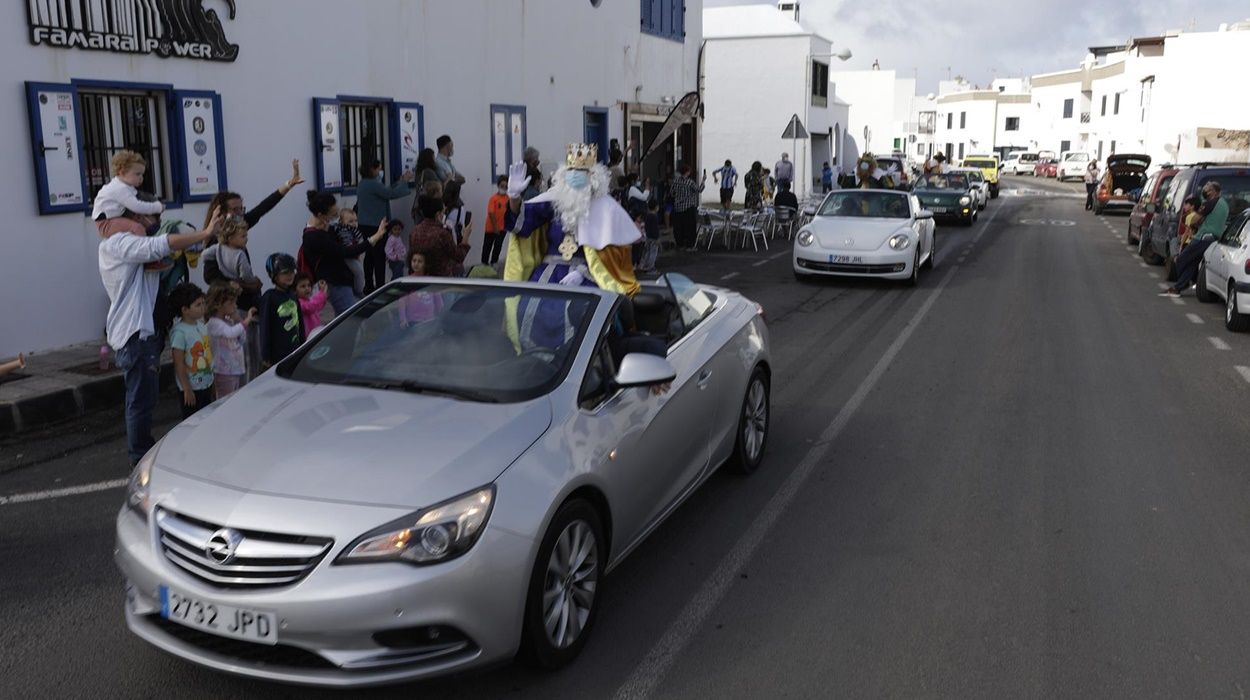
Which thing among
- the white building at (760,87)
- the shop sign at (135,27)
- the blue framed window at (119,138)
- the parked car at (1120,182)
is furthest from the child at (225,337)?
the parked car at (1120,182)

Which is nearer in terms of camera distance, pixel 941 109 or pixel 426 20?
pixel 426 20

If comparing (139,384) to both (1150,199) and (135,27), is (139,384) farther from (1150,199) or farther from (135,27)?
(1150,199)

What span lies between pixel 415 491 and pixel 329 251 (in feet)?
17.0

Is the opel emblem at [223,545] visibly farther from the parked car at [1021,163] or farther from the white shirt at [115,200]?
the parked car at [1021,163]

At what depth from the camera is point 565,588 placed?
3955 millimetres

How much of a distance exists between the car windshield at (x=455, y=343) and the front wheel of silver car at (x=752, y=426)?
170cm

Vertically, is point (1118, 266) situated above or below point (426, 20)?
below

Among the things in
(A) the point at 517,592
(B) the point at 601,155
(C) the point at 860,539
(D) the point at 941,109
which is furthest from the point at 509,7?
(D) the point at 941,109

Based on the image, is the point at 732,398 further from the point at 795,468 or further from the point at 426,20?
the point at 426,20

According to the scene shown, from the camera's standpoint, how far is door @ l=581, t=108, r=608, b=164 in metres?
19.2

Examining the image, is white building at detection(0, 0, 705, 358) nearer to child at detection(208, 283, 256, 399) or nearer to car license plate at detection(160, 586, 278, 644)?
child at detection(208, 283, 256, 399)

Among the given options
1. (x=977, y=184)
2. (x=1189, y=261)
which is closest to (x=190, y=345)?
(x=1189, y=261)

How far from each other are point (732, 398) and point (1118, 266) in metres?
15.1

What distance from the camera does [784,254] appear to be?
2044 centimetres
